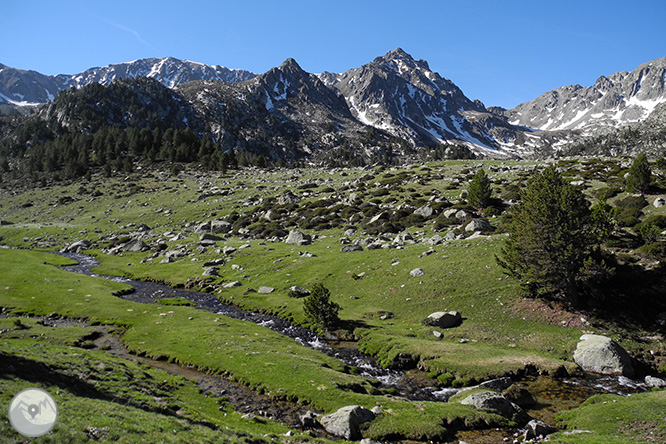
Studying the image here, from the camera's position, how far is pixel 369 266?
4962 cm

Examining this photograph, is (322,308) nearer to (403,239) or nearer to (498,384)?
(498,384)

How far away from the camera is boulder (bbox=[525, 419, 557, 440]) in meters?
17.0

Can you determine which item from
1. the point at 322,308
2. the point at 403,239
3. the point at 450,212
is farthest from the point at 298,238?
the point at 322,308

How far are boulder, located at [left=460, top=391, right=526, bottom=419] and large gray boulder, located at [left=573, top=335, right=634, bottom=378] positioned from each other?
9.72 meters

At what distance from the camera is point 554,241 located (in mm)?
30609

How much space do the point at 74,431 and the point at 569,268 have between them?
36.0 meters

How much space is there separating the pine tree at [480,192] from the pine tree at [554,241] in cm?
3287

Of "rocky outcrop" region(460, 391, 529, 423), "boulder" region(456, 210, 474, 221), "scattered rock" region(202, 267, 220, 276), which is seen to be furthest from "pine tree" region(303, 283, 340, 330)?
"boulder" region(456, 210, 474, 221)

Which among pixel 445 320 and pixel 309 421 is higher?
pixel 445 320

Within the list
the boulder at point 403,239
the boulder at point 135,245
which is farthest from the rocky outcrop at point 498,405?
the boulder at point 135,245

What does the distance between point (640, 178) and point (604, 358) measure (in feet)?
151

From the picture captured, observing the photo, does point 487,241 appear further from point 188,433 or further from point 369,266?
point 188,433

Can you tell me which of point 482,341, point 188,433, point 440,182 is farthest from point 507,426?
point 440,182

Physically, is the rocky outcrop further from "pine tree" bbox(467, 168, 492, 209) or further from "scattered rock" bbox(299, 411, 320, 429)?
"pine tree" bbox(467, 168, 492, 209)
